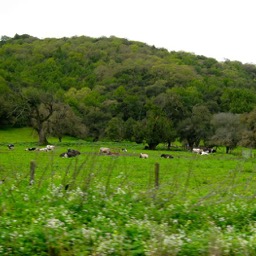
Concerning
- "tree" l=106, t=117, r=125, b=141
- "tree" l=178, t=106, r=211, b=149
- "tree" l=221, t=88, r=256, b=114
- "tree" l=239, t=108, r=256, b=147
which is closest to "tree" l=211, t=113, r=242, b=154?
"tree" l=178, t=106, r=211, b=149

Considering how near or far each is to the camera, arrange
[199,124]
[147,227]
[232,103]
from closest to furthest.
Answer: [147,227], [199,124], [232,103]

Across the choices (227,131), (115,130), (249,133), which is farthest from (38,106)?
(227,131)

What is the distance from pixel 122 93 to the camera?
94812 millimetres

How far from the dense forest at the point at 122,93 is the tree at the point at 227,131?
0.15m

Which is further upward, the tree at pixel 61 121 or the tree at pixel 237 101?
the tree at pixel 237 101

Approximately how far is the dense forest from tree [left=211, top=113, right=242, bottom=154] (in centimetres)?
15

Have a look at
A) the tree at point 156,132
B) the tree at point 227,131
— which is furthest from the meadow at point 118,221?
the tree at point 227,131

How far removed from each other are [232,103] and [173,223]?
82442 mm

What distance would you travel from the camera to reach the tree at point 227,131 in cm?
6222

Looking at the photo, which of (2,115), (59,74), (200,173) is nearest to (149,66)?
(59,74)

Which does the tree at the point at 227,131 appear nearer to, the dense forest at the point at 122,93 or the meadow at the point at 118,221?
the dense forest at the point at 122,93

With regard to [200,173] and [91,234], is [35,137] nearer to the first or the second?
[200,173]

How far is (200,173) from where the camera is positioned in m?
25.8

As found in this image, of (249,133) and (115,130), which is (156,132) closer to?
(249,133)
